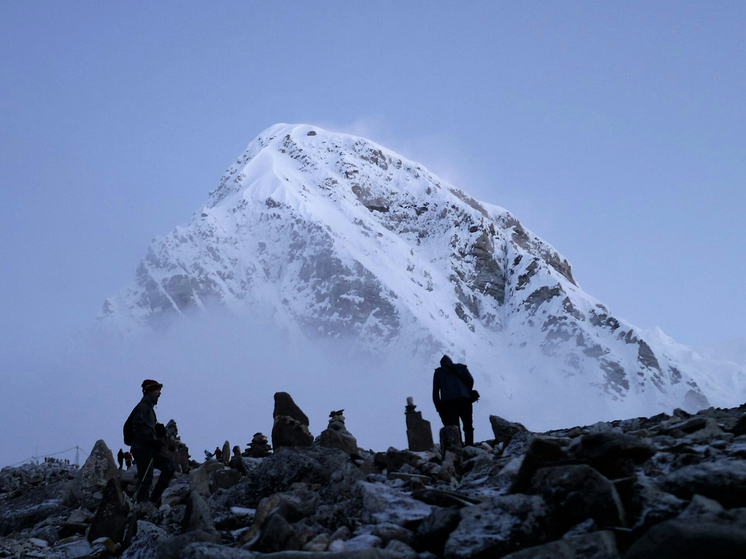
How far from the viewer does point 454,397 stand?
9.09 m

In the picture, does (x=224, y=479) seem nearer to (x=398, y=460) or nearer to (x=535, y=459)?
(x=398, y=460)

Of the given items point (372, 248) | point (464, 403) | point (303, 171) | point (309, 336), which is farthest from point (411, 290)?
point (464, 403)

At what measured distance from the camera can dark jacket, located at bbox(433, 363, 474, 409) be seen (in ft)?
30.0

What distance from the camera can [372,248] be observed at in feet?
386

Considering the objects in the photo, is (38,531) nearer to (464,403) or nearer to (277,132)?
(464,403)

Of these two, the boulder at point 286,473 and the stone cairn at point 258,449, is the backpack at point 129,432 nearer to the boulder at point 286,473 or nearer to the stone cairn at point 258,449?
the boulder at point 286,473

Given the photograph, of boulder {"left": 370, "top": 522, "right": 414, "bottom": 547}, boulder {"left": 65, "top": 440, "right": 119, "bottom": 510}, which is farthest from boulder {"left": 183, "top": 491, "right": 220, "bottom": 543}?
boulder {"left": 65, "top": 440, "right": 119, "bottom": 510}

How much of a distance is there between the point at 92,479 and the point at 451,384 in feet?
21.6

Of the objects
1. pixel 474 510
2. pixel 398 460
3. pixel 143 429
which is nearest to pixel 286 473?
pixel 398 460

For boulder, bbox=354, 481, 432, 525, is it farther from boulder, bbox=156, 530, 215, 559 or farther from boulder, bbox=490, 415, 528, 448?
boulder, bbox=490, 415, 528, 448

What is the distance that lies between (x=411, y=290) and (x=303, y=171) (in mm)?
44090

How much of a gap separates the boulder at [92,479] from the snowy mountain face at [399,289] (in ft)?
297

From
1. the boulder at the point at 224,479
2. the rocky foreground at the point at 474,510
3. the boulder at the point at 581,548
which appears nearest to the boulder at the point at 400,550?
the rocky foreground at the point at 474,510

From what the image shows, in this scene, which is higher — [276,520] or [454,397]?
[454,397]
